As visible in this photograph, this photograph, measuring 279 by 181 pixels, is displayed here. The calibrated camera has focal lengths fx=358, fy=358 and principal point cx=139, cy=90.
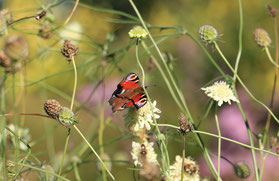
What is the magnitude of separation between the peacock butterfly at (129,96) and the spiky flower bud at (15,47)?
0.60 ft

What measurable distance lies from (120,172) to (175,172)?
4.91ft

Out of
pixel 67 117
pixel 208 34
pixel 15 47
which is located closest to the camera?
pixel 15 47

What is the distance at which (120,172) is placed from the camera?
1.95 meters

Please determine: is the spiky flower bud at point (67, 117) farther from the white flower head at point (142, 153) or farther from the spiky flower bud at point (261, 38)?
the spiky flower bud at point (261, 38)

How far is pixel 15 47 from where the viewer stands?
34 cm

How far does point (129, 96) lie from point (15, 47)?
0.20 meters

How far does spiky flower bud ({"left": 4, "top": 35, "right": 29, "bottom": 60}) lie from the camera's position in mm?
335

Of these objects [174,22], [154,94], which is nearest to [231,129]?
[154,94]

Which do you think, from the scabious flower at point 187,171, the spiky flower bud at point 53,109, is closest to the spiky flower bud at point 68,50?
the spiky flower bud at point 53,109

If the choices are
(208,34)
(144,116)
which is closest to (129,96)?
(144,116)

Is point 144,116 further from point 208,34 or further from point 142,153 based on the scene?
point 208,34

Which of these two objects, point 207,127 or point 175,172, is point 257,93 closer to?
point 207,127

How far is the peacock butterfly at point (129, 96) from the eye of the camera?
19.3 inches

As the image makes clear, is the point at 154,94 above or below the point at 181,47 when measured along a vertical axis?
below
